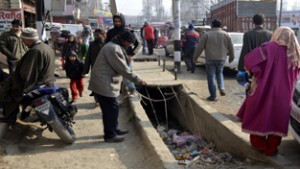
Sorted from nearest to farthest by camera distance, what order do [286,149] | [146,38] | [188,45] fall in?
[286,149] → [188,45] → [146,38]

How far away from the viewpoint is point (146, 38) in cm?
1730

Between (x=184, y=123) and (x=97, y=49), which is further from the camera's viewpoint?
(x=184, y=123)

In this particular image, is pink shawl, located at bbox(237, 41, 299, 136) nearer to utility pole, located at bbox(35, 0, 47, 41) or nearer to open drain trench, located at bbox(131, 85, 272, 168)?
open drain trench, located at bbox(131, 85, 272, 168)

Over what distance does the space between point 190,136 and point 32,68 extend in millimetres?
4138

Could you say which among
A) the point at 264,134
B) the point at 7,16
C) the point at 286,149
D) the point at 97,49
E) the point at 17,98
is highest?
the point at 7,16

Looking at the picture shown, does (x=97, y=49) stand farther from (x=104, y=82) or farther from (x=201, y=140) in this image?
(x=201, y=140)

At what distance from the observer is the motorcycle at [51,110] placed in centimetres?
523

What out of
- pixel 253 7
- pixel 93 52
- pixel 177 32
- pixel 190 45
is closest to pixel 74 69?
pixel 93 52

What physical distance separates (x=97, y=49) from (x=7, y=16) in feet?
13.0

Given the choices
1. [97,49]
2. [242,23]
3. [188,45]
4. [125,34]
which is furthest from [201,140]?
[242,23]

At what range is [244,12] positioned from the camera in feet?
108

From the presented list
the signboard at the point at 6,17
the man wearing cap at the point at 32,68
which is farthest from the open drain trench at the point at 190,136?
the signboard at the point at 6,17

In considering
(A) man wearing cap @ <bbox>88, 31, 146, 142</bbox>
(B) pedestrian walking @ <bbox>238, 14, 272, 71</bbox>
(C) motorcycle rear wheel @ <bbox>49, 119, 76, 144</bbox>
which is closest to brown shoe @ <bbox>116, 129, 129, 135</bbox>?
(A) man wearing cap @ <bbox>88, 31, 146, 142</bbox>

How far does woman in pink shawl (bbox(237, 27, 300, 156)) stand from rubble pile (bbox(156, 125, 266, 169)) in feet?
2.43
